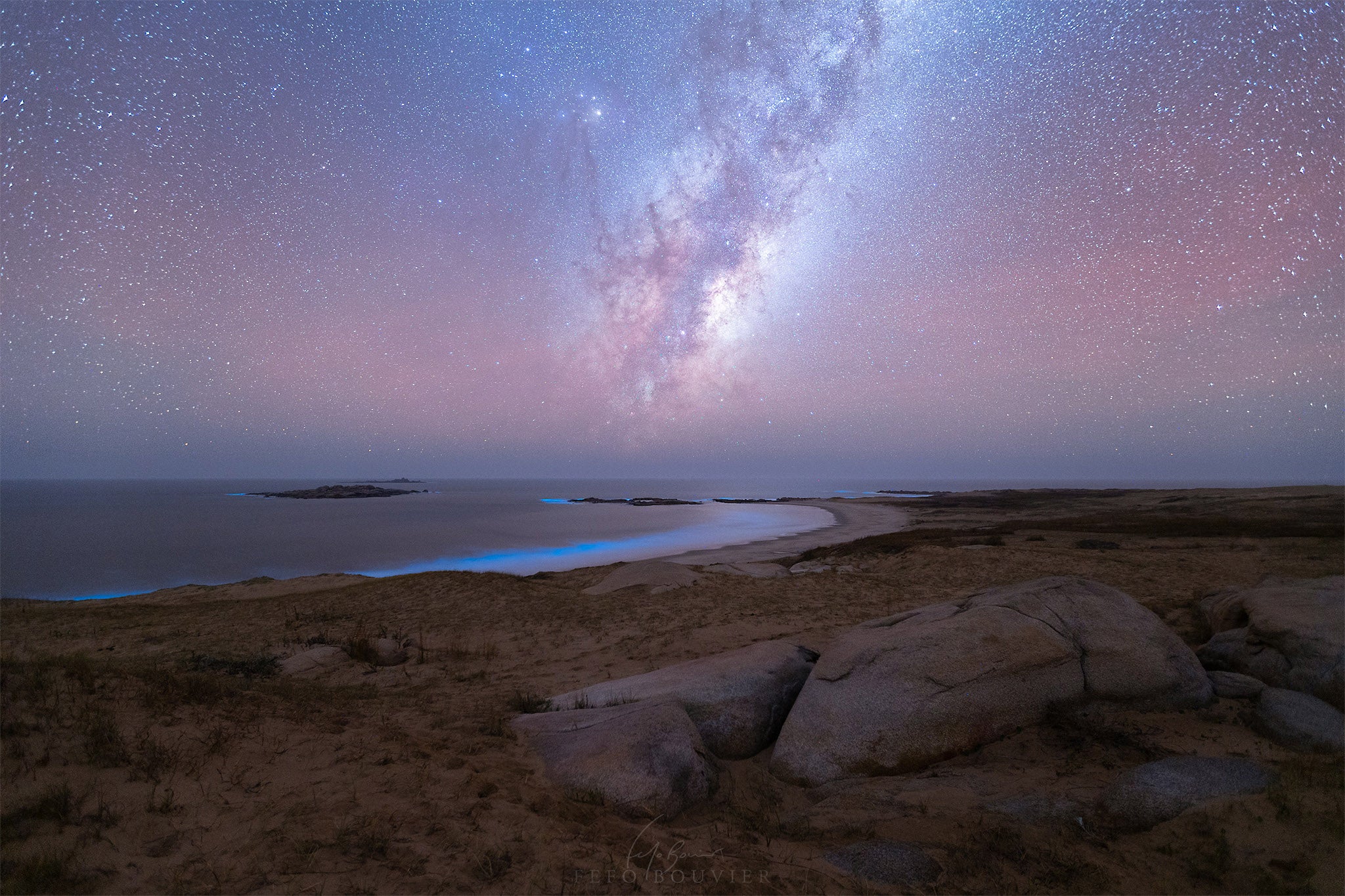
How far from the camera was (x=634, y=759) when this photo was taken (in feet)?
16.6

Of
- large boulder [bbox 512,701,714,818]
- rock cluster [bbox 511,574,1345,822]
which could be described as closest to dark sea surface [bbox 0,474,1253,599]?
rock cluster [bbox 511,574,1345,822]

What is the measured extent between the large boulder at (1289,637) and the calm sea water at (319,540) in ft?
82.3

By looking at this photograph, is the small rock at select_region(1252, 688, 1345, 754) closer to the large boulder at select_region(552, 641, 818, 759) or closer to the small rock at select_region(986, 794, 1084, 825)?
the small rock at select_region(986, 794, 1084, 825)

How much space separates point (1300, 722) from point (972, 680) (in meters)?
2.86

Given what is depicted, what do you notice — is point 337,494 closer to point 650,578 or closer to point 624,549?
point 624,549

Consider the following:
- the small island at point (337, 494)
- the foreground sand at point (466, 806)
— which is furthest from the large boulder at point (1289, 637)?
the small island at point (337, 494)

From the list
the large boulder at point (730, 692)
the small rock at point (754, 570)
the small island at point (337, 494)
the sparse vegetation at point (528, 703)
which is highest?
the large boulder at point (730, 692)

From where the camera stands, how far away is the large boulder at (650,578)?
1703 centimetres

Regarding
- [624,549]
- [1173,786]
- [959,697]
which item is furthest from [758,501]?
[1173,786]

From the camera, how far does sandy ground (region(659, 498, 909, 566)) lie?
92.3 feet

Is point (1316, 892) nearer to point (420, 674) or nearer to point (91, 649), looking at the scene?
point (420, 674)

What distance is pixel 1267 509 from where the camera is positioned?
26750mm

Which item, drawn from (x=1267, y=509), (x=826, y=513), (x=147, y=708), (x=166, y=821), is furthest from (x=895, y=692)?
(x=826, y=513)

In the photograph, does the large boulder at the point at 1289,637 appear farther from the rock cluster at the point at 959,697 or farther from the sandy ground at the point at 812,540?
the sandy ground at the point at 812,540
